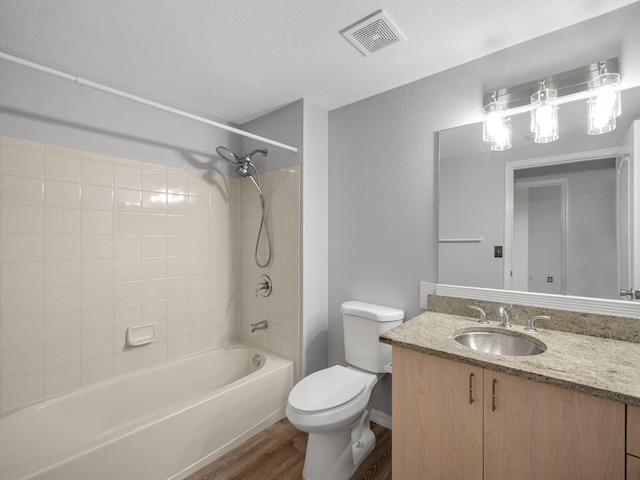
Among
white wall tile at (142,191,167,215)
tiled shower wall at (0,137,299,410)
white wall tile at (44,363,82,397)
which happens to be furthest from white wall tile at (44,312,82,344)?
white wall tile at (142,191,167,215)

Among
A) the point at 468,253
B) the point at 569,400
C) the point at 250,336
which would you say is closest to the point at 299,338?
the point at 250,336

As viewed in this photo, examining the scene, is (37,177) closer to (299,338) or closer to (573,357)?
(299,338)

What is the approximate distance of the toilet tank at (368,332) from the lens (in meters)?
1.87

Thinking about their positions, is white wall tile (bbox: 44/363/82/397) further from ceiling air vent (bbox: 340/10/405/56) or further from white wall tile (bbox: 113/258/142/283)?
ceiling air vent (bbox: 340/10/405/56)

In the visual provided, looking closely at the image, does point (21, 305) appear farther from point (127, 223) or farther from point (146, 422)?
point (146, 422)

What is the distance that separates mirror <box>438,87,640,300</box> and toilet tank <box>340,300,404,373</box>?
42 cm

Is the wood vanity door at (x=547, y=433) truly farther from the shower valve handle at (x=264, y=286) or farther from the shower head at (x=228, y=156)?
the shower head at (x=228, y=156)

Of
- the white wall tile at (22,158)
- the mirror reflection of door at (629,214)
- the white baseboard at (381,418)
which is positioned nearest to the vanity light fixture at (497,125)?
the mirror reflection of door at (629,214)

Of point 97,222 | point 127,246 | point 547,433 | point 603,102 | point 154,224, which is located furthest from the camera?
point 154,224

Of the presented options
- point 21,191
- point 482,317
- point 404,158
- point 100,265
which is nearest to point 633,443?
point 482,317

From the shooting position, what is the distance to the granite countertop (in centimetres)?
93

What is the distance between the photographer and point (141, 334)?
2.06m

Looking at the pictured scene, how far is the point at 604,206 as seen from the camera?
1.36m

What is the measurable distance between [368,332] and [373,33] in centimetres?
165
